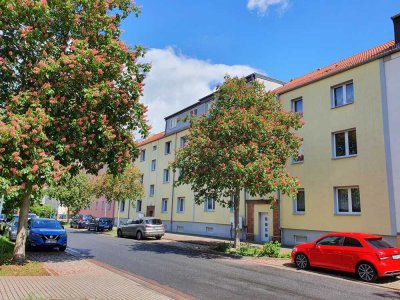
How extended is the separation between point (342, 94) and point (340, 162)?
381 centimetres

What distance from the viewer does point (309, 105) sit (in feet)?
70.9

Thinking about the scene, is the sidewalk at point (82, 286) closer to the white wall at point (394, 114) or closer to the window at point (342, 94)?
the white wall at point (394, 114)

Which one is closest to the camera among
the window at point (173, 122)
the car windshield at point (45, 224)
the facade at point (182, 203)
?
the car windshield at point (45, 224)

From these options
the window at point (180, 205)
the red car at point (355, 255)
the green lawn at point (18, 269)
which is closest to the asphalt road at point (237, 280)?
the red car at point (355, 255)

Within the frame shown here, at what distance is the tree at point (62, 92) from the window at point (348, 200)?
37.5ft

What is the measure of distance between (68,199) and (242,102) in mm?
34877

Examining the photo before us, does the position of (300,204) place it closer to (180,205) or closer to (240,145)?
(240,145)

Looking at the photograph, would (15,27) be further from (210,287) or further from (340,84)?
(340,84)

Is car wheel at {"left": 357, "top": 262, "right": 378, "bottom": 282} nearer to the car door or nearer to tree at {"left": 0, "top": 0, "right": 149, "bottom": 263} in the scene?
the car door

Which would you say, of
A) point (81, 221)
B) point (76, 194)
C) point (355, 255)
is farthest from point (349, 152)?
point (76, 194)

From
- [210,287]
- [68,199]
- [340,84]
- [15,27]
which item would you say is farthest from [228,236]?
[68,199]

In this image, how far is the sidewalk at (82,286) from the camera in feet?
26.5

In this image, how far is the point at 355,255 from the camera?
11914 mm

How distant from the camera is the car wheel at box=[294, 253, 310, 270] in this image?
45.1 ft
